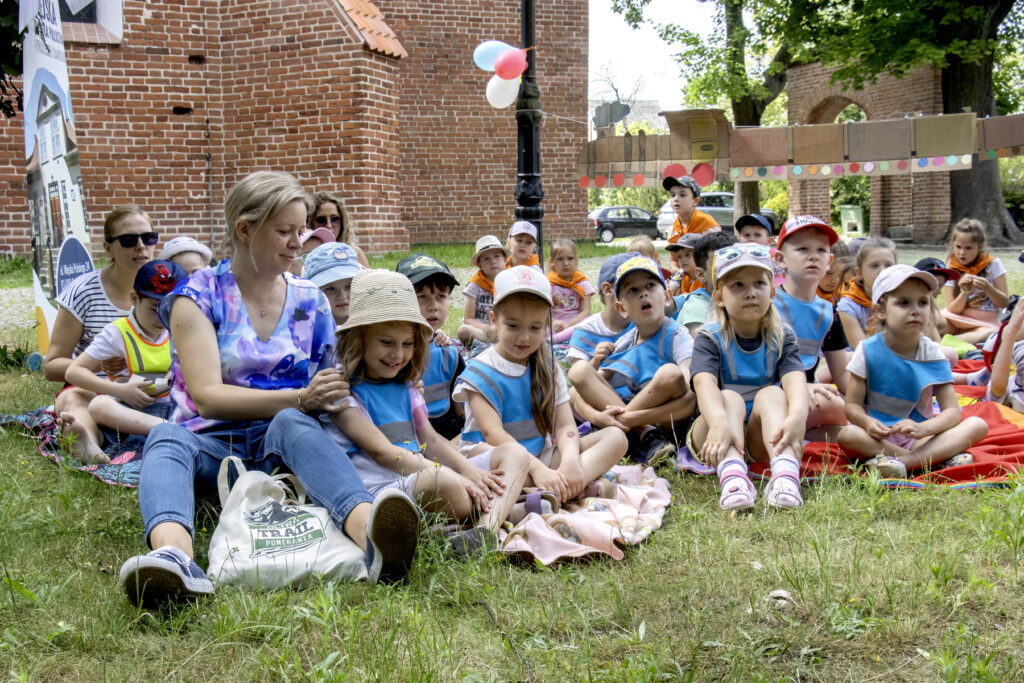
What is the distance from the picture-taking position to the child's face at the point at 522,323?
12.7 ft

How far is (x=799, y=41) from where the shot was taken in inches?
819

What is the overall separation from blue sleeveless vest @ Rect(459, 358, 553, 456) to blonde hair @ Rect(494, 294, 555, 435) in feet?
0.07

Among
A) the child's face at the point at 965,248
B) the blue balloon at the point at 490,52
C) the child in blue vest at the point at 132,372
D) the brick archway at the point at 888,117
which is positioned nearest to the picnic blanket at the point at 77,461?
the child in blue vest at the point at 132,372

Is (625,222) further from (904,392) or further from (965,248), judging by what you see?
(904,392)

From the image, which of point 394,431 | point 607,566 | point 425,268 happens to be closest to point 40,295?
point 425,268

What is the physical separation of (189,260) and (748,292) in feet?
10.3

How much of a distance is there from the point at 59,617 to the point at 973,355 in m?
6.28

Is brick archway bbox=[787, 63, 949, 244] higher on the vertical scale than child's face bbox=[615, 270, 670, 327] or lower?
higher

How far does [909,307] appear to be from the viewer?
13.9ft

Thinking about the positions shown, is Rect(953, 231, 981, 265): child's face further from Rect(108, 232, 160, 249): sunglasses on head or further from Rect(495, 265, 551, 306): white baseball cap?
Rect(108, 232, 160, 249): sunglasses on head

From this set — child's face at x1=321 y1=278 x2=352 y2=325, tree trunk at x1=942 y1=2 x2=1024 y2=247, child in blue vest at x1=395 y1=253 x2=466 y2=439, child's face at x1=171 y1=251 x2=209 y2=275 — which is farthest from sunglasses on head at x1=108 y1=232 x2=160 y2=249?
tree trunk at x1=942 y1=2 x2=1024 y2=247

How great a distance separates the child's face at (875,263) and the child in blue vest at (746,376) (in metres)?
1.89

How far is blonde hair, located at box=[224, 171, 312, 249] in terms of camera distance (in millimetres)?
3348

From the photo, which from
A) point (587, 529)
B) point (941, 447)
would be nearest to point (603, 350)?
point (941, 447)
